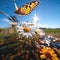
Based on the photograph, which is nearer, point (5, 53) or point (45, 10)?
point (5, 53)

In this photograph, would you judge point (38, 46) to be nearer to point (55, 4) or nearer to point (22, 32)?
point (22, 32)

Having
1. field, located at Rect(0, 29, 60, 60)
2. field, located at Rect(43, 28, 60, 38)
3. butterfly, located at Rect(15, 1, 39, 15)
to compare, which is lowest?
field, located at Rect(0, 29, 60, 60)

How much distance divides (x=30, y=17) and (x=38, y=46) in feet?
0.62

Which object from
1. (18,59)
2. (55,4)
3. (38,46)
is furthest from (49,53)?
(55,4)

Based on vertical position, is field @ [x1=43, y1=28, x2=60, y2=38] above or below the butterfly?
below

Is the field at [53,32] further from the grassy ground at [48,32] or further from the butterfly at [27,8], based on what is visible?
the butterfly at [27,8]

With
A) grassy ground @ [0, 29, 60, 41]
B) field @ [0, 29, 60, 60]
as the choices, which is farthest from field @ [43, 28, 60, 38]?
field @ [0, 29, 60, 60]

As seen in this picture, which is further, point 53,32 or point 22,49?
point 53,32

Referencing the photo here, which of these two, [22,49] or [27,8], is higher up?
[27,8]

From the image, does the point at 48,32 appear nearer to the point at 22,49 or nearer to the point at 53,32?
the point at 53,32

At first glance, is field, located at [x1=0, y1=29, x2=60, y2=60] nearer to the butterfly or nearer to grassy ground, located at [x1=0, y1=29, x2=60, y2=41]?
grassy ground, located at [x1=0, y1=29, x2=60, y2=41]

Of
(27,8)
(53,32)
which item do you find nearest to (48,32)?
(53,32)

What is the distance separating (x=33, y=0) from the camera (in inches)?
56.1

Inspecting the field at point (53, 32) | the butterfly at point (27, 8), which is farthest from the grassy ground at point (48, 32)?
the butterfly at point (27, 8)
